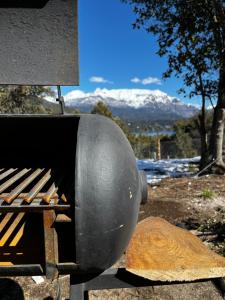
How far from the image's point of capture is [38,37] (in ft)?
6.04

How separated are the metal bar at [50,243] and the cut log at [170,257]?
53cm

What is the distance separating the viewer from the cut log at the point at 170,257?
5.64 feet

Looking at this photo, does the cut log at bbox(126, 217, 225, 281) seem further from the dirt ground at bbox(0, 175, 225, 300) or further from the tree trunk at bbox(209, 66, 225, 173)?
the tree trunk at bbox(209, 66, 225, 173)

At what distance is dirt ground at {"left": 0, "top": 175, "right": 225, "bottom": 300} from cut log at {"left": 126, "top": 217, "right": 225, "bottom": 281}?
1433 mm

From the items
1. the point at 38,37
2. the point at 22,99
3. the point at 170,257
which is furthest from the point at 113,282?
the point at 22,99

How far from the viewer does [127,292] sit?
3.30 m

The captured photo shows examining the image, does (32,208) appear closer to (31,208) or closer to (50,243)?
(31,208)

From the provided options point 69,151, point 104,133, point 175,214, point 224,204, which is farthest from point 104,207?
point 224,204

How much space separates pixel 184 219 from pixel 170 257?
3537 millimetres

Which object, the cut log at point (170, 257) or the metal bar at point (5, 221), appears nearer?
the cut log at point (170, 257)

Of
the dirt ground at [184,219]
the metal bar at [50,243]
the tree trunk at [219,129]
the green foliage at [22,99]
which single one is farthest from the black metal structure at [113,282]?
the green foliage at [22,99]

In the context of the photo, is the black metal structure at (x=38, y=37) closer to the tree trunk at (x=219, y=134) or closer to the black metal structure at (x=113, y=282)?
the black metal structure at (x=113, y=282)

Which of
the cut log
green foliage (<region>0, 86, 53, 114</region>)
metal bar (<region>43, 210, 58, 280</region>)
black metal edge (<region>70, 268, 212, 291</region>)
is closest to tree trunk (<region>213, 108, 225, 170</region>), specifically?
the cut log

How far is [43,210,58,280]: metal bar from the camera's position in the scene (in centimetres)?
135
